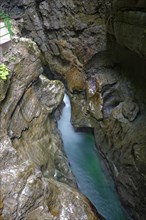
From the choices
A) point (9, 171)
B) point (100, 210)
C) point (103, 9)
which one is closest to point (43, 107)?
point (9, 171)

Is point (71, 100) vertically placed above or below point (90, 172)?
above

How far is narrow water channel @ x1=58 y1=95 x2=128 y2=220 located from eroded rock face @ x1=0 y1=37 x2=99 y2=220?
1117 millimetres

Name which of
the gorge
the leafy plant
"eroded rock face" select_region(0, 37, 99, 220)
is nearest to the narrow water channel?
the gorge

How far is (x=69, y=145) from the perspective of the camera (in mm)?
12086

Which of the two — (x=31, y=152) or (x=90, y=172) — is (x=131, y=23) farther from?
(x=90, y=172)

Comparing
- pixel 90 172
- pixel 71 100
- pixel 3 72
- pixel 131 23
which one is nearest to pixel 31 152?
pixel 3 72

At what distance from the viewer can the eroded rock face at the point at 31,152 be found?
695cm

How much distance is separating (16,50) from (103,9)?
4625 millimetres

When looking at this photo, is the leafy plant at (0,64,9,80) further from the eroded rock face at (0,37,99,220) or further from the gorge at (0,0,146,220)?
the eroded rock face at (0,37,99,220)

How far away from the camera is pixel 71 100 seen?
44.0 ft

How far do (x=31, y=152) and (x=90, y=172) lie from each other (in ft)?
10.5

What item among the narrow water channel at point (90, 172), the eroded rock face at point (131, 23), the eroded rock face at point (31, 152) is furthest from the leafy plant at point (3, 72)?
the narrow water channel at point (90, 172)

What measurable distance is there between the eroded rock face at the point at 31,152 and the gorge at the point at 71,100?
26mm

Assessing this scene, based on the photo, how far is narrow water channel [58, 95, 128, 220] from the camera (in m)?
9.88
